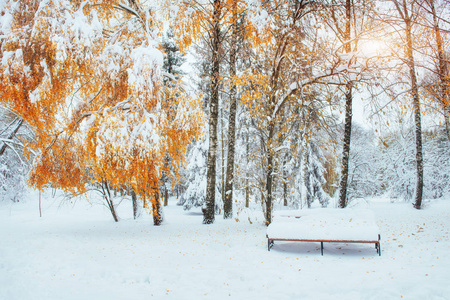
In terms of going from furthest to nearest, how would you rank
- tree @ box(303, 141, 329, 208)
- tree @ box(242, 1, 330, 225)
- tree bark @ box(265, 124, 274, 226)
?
tree @ box(303, 141, 329, 208), tree bark @ box(265, 124, 274, 226), tree @ box(242, 1, 330, 225)

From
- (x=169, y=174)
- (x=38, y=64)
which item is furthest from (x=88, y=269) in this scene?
(x=38, y=64)

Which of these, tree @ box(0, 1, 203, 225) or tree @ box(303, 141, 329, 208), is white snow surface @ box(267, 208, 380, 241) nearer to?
tree @ box(0, 1, 203, 225)

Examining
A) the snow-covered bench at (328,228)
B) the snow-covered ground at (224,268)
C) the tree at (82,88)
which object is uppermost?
the tree at (82,88)

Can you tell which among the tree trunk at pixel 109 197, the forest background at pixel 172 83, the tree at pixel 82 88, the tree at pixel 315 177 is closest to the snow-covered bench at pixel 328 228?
the forest background at pixel 172 83

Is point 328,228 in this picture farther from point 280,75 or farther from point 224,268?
point 280,75

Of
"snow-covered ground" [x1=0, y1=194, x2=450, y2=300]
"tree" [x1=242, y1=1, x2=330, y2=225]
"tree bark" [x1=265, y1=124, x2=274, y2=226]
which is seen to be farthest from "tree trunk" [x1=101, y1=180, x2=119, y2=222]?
"tree bark" [x1=265, y1=124, x2=274, y2=226]

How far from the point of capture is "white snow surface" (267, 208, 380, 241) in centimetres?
584

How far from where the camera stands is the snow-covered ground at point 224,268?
4133mm

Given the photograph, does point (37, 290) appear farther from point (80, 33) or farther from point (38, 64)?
point (80, 33)

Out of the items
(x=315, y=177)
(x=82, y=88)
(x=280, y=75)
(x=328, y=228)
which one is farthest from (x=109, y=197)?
(x=315, y=177)

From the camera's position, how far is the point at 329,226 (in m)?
6.13

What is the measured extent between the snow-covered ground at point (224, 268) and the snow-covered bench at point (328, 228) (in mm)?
347

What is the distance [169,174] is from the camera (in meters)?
8.29

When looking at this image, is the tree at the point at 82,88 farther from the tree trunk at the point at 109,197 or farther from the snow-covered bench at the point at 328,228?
the tree trunk at the point at 109,197
